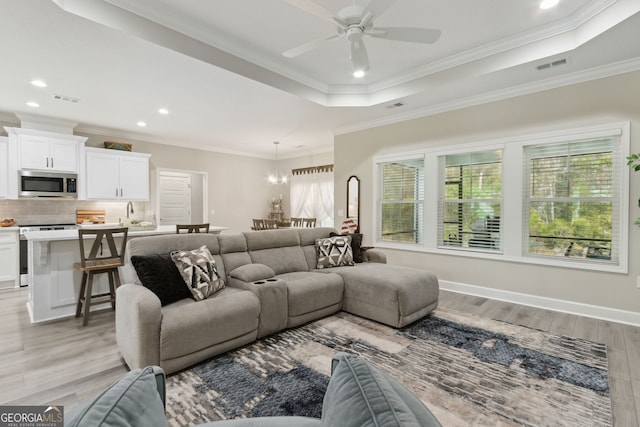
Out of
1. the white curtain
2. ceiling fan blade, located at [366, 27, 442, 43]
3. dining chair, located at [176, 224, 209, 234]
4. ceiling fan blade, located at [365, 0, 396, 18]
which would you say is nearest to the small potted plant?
ceiling fan blade, located at [366, 27, 442, 43]

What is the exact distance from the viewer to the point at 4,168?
5016 mm

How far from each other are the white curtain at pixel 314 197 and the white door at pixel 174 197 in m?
2.64

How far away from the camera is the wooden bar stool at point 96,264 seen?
3.29 meters

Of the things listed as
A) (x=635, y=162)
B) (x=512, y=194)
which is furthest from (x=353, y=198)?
(x=635, y=162)

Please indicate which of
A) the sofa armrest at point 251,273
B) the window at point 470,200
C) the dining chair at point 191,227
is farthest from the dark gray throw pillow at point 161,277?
the window at point 470,200

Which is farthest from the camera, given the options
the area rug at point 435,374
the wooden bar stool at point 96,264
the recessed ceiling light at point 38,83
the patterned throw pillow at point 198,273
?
the recessed ceiling light at point 38,83

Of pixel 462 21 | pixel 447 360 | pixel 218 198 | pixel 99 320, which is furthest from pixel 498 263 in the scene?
pixel 218 198

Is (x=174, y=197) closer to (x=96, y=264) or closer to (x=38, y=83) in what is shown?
(x=38, y=83)

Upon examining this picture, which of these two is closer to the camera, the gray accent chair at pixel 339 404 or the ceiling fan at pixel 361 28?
the gray accent chair at pixel 339 404

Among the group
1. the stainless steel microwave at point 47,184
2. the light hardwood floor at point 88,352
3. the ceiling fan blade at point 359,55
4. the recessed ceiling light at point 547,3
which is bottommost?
the light hardwood floor at point 88,352

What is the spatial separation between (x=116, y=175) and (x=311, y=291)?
497 centimetres

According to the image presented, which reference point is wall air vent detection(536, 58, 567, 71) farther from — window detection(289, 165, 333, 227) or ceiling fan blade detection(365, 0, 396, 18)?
window detection(289, 165, 333, 227)

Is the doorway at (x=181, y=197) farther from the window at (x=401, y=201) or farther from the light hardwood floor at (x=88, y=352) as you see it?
the window at (x=401, y=201)

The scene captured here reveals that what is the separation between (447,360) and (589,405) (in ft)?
2.89
